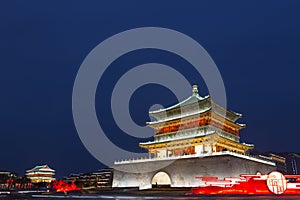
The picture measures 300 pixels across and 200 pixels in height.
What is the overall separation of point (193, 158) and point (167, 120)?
23.7 feet

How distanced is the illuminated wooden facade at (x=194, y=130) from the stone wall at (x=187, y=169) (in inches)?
95.5

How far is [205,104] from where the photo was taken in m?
35.3

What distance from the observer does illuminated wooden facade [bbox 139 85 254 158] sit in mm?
33781

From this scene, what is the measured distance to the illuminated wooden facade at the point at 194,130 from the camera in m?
33.8

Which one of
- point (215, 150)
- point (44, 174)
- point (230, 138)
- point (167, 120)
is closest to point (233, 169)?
point (215, 150)

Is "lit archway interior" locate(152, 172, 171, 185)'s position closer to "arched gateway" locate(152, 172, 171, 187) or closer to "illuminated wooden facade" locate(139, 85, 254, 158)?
"arched gateway" locate(152, 172, 171, 187)

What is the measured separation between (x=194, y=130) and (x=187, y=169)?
15.6 feet

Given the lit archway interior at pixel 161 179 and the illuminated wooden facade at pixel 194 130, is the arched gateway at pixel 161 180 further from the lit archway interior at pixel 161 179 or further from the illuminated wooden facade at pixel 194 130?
the illuminated wooden facade at pixel 194 130

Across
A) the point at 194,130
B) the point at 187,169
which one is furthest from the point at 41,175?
the point at 187,169

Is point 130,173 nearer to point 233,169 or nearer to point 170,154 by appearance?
point 170,154

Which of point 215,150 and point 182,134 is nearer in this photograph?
point 215,150

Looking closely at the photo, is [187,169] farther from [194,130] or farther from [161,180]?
[161,180]

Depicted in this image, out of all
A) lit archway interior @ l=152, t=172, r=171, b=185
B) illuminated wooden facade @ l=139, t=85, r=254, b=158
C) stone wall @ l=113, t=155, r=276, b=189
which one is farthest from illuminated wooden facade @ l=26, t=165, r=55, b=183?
lit archway interior @ l=152, t=172, r=171, b=185

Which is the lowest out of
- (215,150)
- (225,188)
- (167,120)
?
(225,188)
